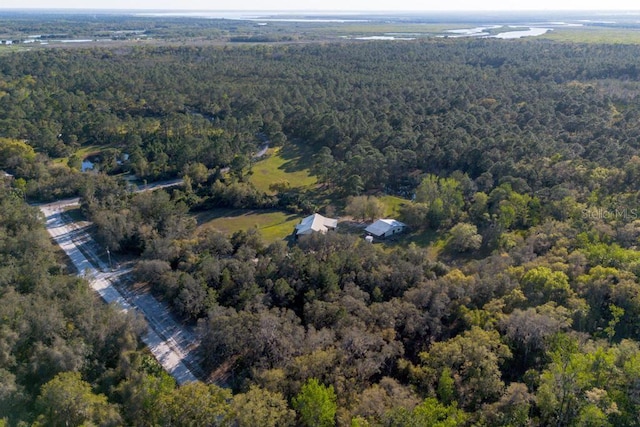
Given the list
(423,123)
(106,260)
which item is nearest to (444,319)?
(106,260)

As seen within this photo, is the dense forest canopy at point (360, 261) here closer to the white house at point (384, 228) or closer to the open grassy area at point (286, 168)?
the white house at point (384, 228)

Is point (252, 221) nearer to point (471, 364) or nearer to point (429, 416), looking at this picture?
point (471, 364)

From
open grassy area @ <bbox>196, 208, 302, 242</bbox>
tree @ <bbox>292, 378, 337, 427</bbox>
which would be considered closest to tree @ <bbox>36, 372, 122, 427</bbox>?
tree @ <bbox>292, 378, 337, 427</bbox>

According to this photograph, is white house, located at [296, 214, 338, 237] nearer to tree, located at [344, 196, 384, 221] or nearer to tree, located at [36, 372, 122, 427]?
tree, located at [344, 196, 384, 221]

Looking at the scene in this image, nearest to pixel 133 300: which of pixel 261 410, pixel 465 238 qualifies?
pixel 261 410

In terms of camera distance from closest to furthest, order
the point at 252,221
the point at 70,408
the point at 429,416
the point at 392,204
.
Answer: the point at 429,416 → the point at 70,408 → the point at 252,221 → the point at 392,204

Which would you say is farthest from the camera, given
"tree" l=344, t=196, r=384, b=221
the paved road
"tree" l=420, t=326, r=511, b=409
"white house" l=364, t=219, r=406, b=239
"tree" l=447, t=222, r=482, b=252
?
"tree" l=344, t=196, r=384, b=221

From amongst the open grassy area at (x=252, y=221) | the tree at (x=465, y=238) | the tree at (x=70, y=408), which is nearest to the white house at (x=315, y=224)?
the open grassy area at (x=252, y=221)
